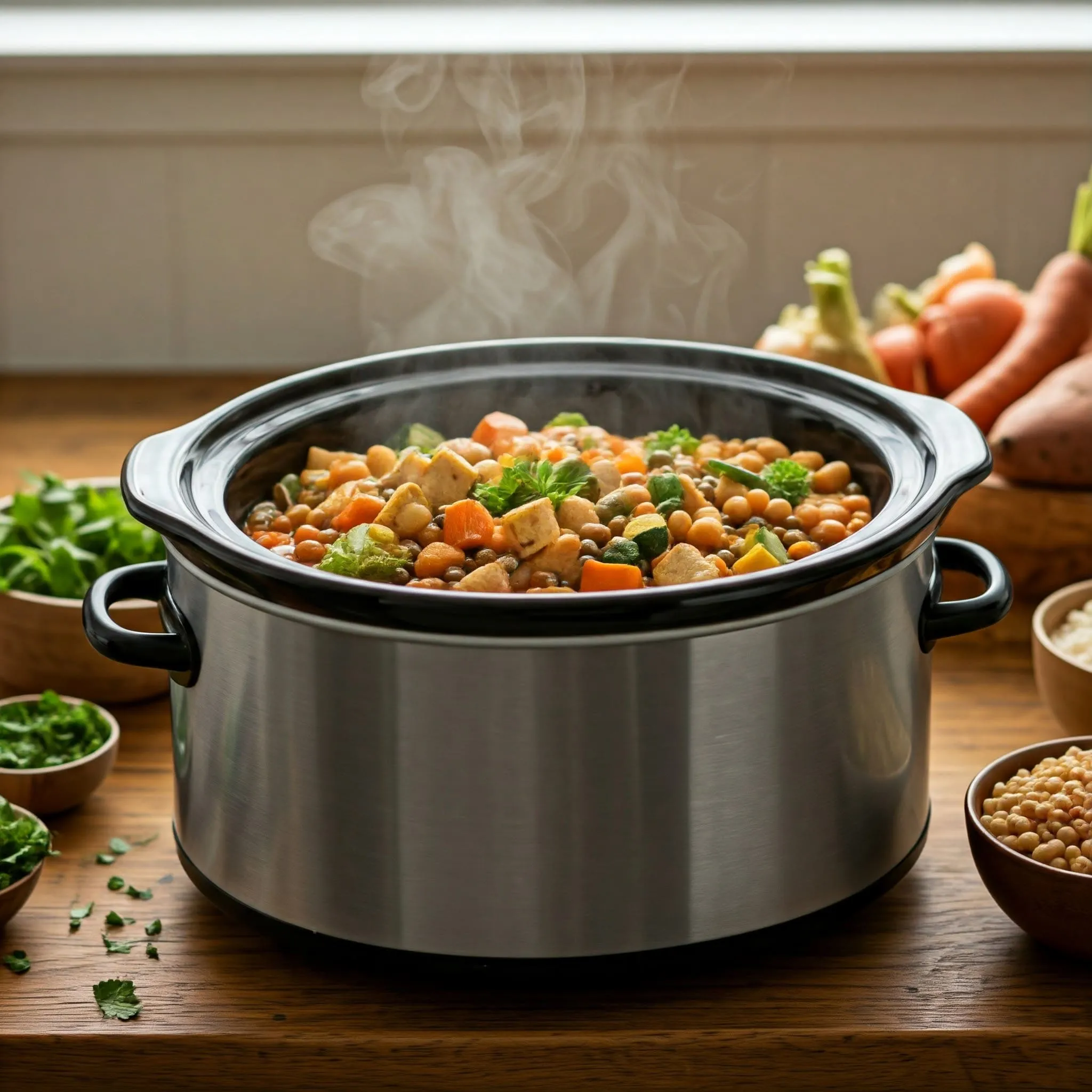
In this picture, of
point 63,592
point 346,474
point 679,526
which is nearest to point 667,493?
point 679,526

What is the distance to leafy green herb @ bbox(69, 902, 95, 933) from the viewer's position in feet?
5.23

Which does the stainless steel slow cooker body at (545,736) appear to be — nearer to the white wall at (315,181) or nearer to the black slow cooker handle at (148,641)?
the black slow cooker handle at (148,641)

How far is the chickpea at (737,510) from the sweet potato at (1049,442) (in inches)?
26.7

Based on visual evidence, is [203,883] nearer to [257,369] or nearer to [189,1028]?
[189,1028]

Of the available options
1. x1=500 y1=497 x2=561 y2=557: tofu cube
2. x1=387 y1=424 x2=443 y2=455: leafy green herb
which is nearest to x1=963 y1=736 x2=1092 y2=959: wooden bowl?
x1=500 y1=497 x2=561 y2=557: tofu cube

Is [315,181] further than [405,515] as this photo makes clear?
Yes

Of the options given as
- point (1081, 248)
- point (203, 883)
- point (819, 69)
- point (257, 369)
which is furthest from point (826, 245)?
point (203, 883)

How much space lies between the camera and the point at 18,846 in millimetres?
1551

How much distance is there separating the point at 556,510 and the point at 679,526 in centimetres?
13

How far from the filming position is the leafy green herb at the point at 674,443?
184 cm

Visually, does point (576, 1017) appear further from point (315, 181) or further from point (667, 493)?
point (315, 181)

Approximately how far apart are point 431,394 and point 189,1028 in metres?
0.84

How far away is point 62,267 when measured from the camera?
3.50 meters

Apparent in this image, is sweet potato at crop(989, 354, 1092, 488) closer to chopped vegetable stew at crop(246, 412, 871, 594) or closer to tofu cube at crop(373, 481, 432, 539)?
chopped vegetable stew at crop(246, 412, 871, 594)
